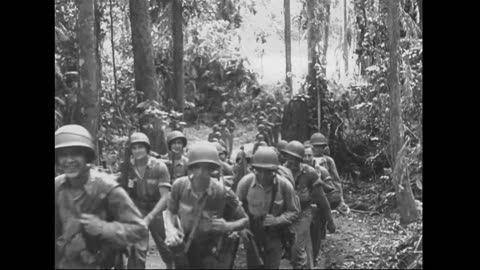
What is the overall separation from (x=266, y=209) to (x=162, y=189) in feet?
2.28

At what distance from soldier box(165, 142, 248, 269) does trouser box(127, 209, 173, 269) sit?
6cm

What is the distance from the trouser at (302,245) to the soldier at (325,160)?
0.48m

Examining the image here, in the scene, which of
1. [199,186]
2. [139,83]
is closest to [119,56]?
[139,83]

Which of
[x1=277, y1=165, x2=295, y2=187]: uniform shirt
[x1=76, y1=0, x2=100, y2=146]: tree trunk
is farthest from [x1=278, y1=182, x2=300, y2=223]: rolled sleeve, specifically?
[x1=76, y1=0, x2=100, y2=146]: tree trunk

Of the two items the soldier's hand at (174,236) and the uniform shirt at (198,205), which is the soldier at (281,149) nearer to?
the uniform shirt at (198,205)

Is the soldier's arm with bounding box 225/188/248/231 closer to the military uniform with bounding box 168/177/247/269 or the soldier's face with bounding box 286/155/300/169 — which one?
the military uniform with bounding box 168/177/247/269

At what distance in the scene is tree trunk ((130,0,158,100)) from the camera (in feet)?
18.2

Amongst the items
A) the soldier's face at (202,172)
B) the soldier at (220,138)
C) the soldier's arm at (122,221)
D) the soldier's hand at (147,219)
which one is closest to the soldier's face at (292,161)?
the soldier at (220,138)

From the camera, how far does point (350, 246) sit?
17.9 ft

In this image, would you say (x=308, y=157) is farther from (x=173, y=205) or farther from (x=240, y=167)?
(x=173, y=205)

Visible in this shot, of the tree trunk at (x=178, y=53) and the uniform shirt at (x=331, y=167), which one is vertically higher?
the tree trunk at (x=178, y=53)

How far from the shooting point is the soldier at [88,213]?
4570 mm

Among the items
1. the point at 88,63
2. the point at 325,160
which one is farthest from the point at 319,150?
the point at 88,63
